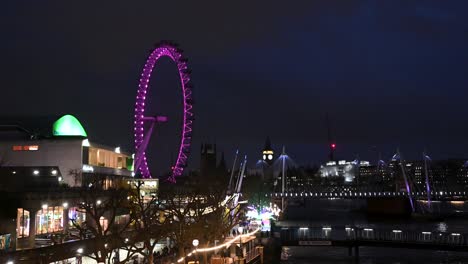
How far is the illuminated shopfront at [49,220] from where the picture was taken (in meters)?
46.5

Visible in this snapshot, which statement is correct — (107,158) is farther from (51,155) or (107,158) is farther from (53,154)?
(51,155)

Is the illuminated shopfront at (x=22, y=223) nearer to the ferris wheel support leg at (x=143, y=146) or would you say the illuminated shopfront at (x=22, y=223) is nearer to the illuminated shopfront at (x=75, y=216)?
the illuminated shopfront at (x=75, y=216)

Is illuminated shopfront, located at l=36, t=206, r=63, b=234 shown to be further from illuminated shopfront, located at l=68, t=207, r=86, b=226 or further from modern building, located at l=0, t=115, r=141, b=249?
illuminated shopfront, located at l=68, t=207, r=86, b=226

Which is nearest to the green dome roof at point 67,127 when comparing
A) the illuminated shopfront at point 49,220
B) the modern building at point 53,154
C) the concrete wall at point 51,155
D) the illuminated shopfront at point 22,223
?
A: the modern building at point 53,154

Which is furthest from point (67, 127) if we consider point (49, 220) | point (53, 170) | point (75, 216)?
point (49, 220)

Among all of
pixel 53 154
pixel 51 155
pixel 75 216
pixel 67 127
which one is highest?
pixel 67 127

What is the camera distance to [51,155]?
68000 mm

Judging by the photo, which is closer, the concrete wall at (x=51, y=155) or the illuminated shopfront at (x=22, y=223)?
the illuminated shopfront at (x=22, y=223)

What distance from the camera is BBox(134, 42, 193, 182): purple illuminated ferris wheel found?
261 ft

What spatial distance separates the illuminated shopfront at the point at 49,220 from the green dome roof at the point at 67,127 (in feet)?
Result: 82.4


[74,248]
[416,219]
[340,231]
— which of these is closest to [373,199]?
[416,219]

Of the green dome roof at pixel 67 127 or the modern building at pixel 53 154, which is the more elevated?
the green dome roof at pixel 67 127

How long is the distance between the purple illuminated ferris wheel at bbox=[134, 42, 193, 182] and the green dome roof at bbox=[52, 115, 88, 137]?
8925 millimetres

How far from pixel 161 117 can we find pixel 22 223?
39.6 m
